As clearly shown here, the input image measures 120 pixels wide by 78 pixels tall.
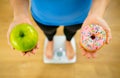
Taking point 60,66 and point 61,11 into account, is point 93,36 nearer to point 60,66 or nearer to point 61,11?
point 61,11

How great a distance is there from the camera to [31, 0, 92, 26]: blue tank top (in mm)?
772

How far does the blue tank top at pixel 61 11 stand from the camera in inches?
30.4

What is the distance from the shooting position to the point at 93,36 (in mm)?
782

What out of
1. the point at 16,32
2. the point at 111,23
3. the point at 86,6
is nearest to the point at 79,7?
the point at 86,6

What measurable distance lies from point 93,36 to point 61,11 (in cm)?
16

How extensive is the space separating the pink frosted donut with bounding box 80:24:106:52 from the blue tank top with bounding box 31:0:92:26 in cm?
9

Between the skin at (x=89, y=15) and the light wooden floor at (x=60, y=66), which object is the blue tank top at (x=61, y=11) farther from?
the light wooden floor at (x=60, y=66)

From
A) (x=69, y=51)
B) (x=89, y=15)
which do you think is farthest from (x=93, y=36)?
(x=69, y=51)

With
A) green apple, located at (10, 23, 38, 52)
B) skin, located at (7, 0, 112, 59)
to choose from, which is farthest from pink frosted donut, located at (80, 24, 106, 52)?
green apple, located at (10, 23, 38, 52)

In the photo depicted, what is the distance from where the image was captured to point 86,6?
32.4 inches

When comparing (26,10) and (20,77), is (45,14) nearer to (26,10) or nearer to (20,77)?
(26,10)

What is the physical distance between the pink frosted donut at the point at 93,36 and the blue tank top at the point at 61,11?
3.4 inches

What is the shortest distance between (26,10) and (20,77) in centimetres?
55

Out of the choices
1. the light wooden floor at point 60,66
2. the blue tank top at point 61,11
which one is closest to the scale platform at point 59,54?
the light wooden floor at point 60,66
